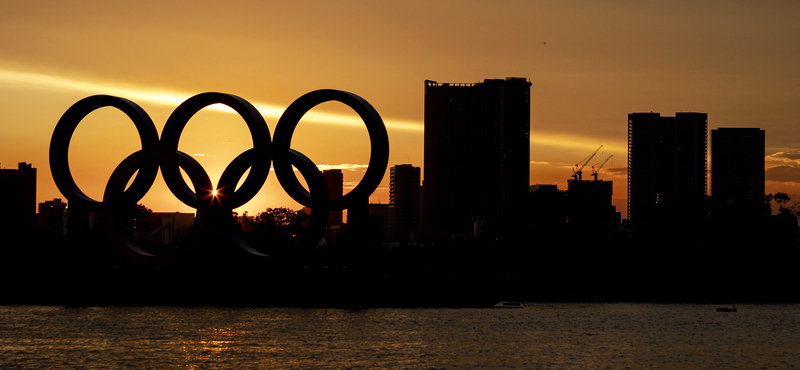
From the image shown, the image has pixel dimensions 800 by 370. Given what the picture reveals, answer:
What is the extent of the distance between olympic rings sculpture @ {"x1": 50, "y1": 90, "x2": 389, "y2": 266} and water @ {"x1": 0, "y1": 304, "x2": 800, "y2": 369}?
252 inches

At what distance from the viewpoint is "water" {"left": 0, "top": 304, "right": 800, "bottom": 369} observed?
47531 millimetres

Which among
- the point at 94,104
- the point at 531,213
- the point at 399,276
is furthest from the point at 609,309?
the point at 94,104

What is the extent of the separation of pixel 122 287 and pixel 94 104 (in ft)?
77.8

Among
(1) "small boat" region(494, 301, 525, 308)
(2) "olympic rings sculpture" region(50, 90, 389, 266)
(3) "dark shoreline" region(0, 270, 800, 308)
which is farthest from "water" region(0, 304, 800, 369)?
(1) "small boat" region(494, 301, 525, 308)

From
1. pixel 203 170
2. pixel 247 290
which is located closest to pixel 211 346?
pixel 203 170

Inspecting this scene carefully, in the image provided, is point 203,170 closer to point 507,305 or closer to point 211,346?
point 211,346

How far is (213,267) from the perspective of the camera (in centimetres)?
6544

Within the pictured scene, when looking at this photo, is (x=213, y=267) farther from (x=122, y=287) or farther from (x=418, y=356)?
(x=418, y=356)

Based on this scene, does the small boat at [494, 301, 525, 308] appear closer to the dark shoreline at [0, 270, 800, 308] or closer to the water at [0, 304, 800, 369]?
the dark shoreline at [0, 270, 800, 308]

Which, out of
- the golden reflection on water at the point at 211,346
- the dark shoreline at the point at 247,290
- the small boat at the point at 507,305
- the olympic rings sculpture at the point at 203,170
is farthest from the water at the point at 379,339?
the small boat at the point at 507,305

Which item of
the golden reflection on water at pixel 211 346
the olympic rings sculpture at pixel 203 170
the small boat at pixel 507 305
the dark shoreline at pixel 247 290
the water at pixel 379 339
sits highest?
the olympic rings sculpture at pixel 203 170

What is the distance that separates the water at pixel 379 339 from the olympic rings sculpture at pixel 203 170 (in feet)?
21.0

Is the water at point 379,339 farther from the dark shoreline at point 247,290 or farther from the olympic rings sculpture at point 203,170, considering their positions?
the olympic rings sculpture at point 203,170

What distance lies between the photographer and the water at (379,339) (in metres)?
47.5
